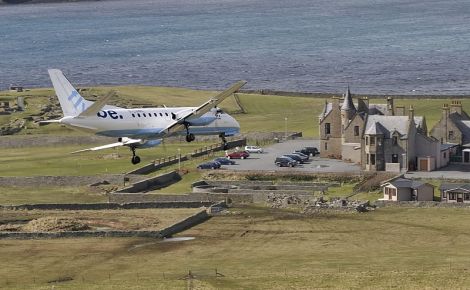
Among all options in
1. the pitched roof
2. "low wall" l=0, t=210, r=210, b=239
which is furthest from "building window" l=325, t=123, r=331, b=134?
"low wall" l=0, t=210, r=210, b=239

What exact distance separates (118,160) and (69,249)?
33341 millimetres

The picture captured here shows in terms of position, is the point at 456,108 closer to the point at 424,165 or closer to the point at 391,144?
the point at 424,165

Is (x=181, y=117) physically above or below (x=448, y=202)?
above

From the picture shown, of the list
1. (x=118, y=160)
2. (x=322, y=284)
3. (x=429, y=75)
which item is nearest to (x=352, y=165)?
(x=118, y=160)

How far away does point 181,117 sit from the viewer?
292 feet

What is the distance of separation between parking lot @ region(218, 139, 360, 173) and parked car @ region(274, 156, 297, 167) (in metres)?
0.39

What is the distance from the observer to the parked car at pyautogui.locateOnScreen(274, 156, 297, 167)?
106500 millimetres

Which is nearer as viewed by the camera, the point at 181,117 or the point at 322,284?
the point at 322,284

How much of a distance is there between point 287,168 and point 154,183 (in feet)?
34.0

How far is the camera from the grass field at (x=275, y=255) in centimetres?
6906

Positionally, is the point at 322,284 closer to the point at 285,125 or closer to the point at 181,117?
the point at 181,117

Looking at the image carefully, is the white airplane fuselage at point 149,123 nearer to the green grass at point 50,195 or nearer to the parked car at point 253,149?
the green grass at point 50,195

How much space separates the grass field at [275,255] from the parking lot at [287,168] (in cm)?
1342

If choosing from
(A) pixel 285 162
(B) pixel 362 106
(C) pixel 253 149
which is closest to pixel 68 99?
(A) pixel 285 162
